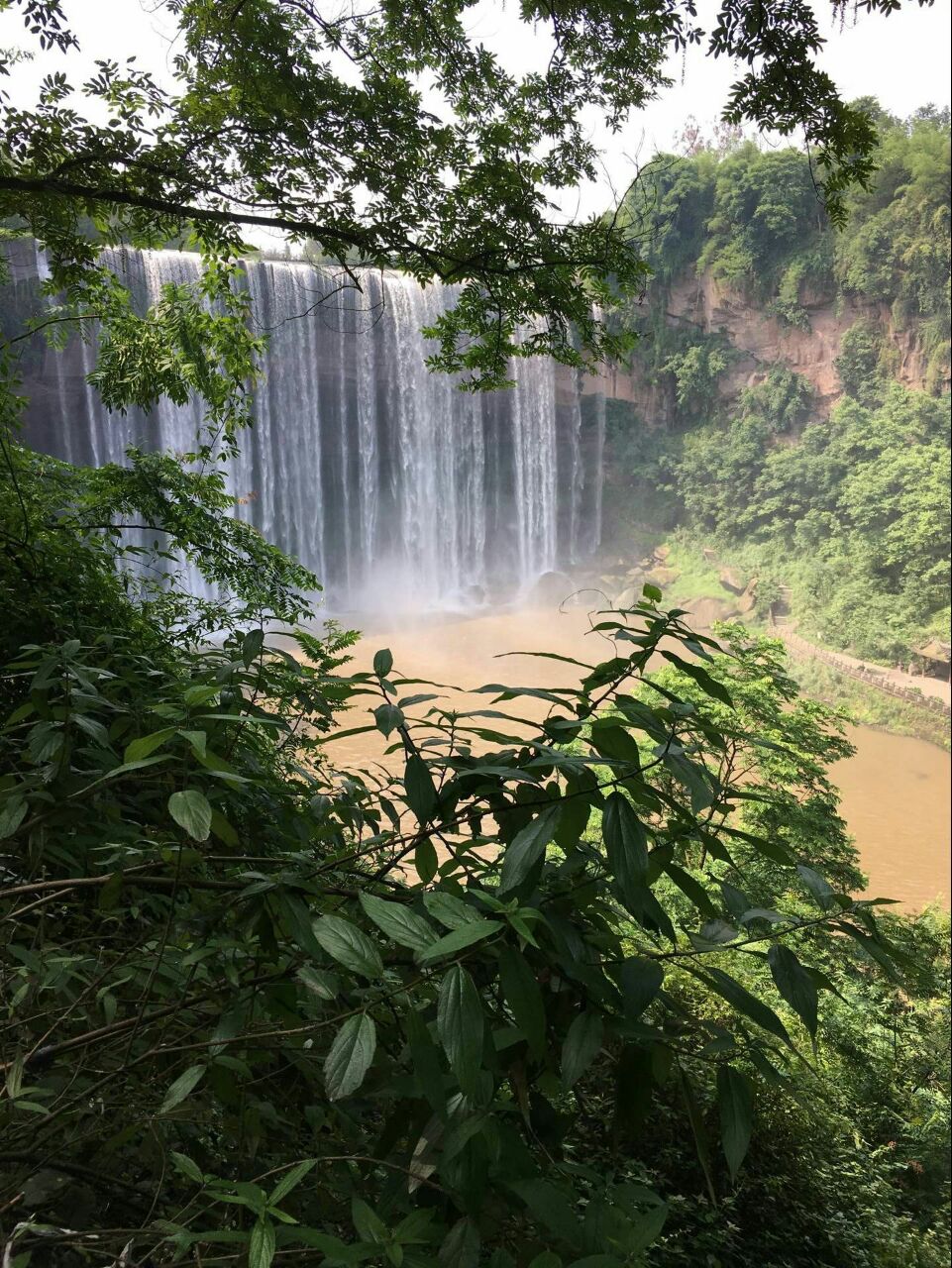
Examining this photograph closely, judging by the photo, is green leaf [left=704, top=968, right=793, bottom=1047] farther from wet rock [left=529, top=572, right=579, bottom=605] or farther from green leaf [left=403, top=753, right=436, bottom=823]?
wet rock [left=529, top=572, right=579, bottom=605]

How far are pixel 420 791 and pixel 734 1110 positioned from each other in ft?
1.02

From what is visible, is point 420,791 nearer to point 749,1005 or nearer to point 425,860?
point 425,860

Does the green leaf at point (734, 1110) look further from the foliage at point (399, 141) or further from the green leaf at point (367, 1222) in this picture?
the foliage at point (399, 141)

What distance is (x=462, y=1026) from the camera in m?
0.47

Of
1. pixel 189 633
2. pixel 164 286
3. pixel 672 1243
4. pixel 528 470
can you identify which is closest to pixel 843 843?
pixel 672 1243

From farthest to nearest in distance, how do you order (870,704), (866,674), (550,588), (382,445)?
1. (550,588)
2. (382,445)
3. (866,674)
4. (870,704)

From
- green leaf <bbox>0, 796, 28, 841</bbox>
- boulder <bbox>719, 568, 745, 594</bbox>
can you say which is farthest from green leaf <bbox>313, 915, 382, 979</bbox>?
boulder <bbox>719, 568, 745, 594</bbox>

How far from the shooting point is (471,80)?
269 cm

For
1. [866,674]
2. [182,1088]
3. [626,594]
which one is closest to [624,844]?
[182,1088]

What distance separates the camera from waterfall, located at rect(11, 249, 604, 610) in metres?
11.8

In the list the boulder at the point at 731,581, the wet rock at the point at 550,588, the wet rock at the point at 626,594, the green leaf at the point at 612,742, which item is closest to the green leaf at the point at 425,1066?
the green leaf at the point at 612,742

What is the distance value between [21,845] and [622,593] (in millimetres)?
17003

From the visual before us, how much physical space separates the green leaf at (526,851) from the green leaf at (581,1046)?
0.34 ft

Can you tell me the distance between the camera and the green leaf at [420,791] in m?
0.66
